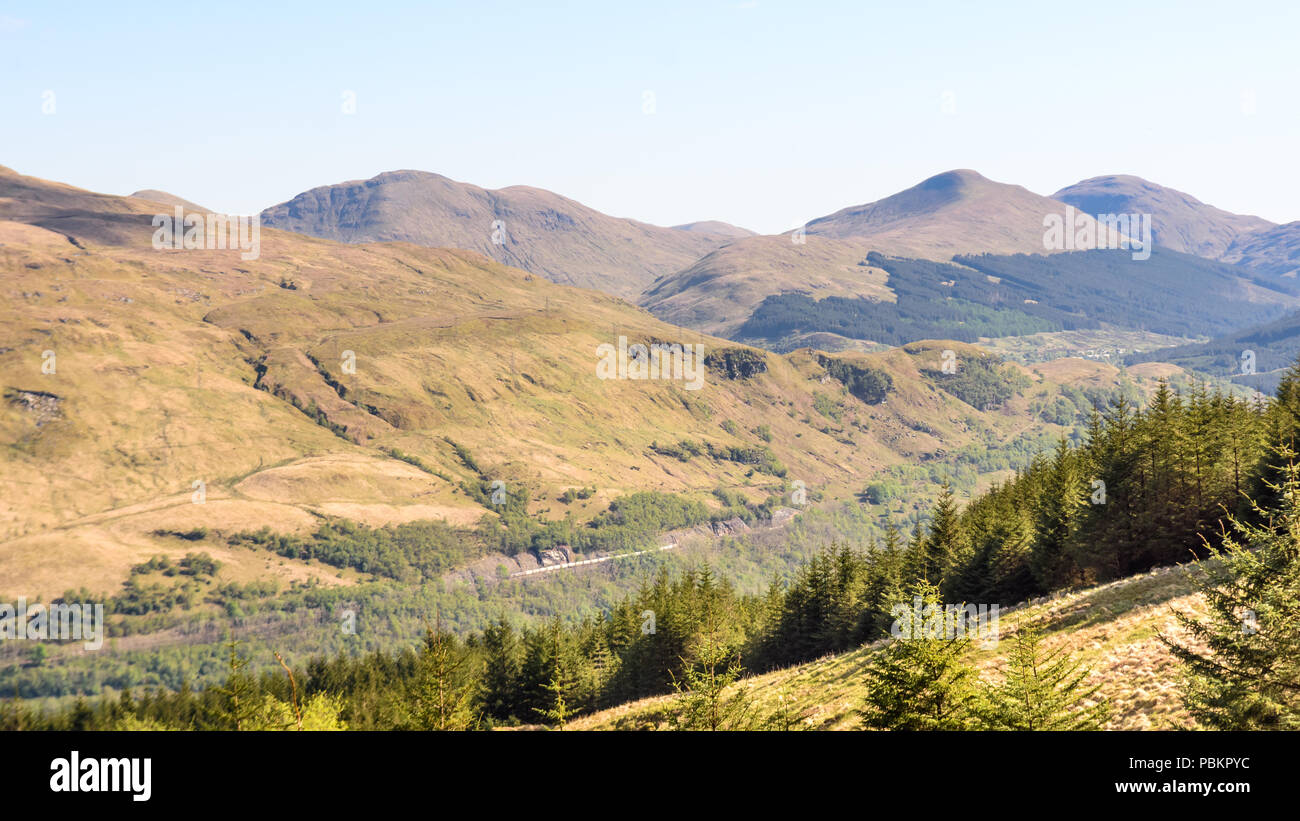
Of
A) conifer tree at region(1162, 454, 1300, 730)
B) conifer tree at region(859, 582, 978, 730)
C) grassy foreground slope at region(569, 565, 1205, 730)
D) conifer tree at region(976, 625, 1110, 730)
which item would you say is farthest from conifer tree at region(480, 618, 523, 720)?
conifer tree at region(1162, 454, 1300, 730)

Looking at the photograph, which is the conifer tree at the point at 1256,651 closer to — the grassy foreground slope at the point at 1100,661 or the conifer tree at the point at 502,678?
the grassy foreground slope at the point at 1100,661

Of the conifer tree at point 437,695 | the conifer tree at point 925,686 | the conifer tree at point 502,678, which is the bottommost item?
the conifer tree at point 502,678

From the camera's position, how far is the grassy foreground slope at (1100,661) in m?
25.7

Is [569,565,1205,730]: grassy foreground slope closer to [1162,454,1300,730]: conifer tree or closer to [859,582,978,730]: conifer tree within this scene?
[859,582,978,730]: conifer tree

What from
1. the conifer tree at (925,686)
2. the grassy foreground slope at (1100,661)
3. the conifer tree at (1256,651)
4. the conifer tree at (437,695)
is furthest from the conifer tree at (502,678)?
the conifer tree at (1256,651)

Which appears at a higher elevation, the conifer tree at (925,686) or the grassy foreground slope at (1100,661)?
the conifer tree at (925,686)

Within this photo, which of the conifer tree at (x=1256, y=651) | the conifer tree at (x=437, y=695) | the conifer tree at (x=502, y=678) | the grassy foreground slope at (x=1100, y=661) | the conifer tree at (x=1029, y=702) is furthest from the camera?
the conifer tree at (x=502, y=678)
